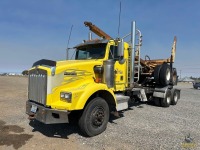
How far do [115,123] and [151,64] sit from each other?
5025 millimetres

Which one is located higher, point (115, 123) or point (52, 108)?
point (52, 108)

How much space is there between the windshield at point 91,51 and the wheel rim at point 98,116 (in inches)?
75.8

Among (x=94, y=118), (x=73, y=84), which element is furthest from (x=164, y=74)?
(x=73, y=84)

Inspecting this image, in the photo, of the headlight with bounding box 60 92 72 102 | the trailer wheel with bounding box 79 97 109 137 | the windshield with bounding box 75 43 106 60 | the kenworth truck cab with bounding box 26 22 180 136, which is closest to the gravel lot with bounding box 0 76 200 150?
the trailer wheel with bounding box 79 97 109 137

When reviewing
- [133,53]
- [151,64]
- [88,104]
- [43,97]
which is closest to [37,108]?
[43,97]

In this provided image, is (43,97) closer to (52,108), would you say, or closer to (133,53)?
(52,108)

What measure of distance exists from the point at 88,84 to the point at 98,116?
978 mm

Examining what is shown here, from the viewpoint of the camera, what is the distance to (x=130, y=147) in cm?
512

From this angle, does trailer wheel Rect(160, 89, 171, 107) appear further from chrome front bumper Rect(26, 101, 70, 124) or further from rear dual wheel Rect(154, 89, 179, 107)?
chrome front bumper Rect(26, 101, 70, 124)

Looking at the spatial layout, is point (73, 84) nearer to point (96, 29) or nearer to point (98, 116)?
point (98, 116)

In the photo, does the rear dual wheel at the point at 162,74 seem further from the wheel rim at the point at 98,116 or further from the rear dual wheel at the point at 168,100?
the wheel rim at the point at 98,116

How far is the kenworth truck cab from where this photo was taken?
17.8ft

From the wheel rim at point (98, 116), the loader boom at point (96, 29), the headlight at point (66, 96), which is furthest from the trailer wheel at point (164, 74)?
the headlight at point (66, 96)

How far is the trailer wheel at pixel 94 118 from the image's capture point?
5.71 m
